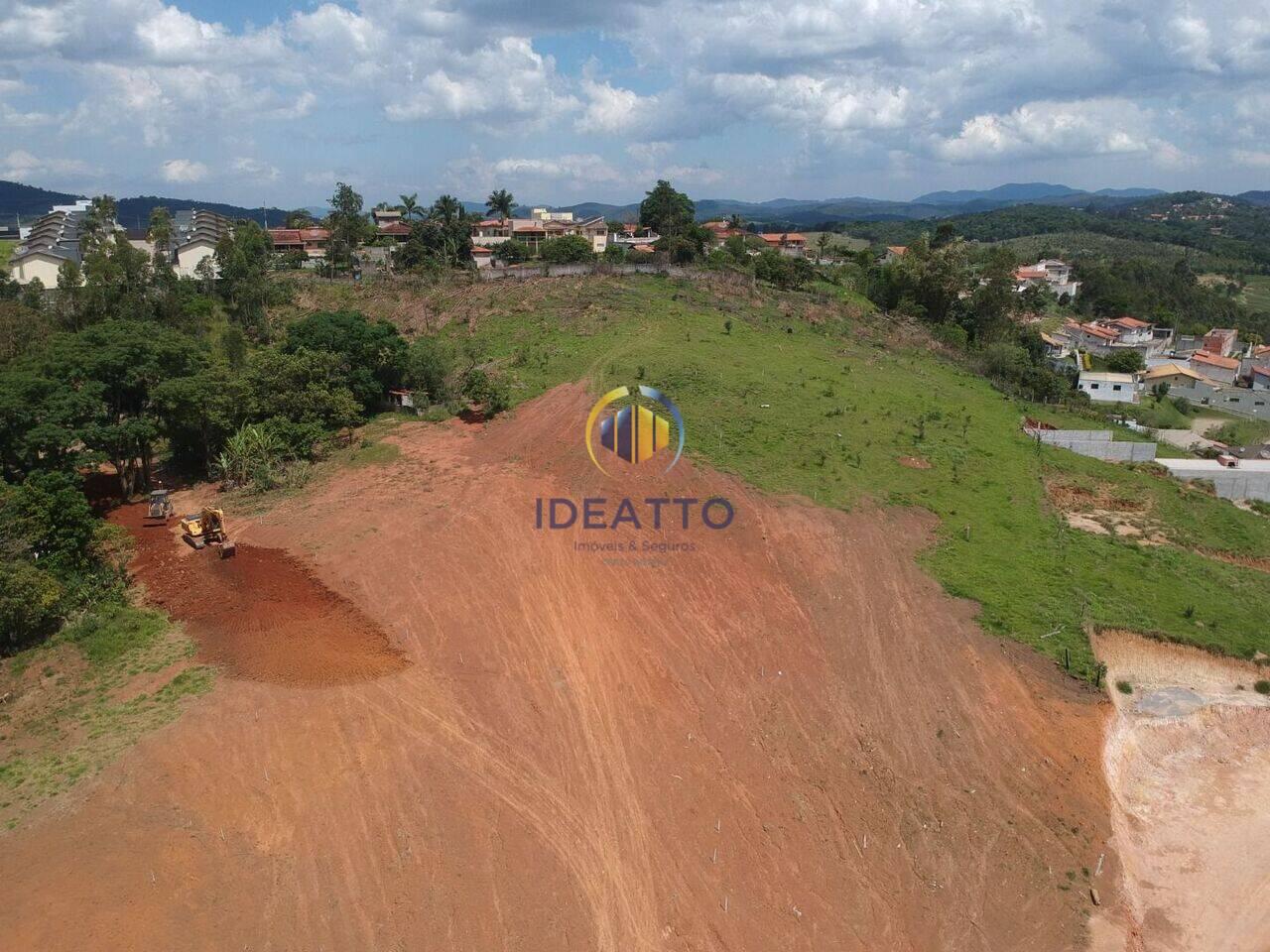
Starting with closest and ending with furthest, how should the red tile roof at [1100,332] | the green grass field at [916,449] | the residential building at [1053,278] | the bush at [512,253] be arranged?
the green grass field at [916,449]
the red tile roof at [1100,332]
the bush at [512,253]
the residential building at [1053,278]

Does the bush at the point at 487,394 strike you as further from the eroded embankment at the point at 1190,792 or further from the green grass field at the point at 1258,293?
the green grass field at the point at 1258,293

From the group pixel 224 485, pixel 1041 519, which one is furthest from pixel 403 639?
pixel 1041 519

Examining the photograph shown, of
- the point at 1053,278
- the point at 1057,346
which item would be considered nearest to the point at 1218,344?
the point at 1057,346

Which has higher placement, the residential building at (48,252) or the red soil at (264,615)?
the residential building at (48,252)

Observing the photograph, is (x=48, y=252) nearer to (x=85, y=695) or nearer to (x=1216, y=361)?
(x=85, y=695)

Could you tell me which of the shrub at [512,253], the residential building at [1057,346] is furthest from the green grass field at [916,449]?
the shrub at [512,253]

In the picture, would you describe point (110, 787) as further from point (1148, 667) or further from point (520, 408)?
point (1148, 667)
